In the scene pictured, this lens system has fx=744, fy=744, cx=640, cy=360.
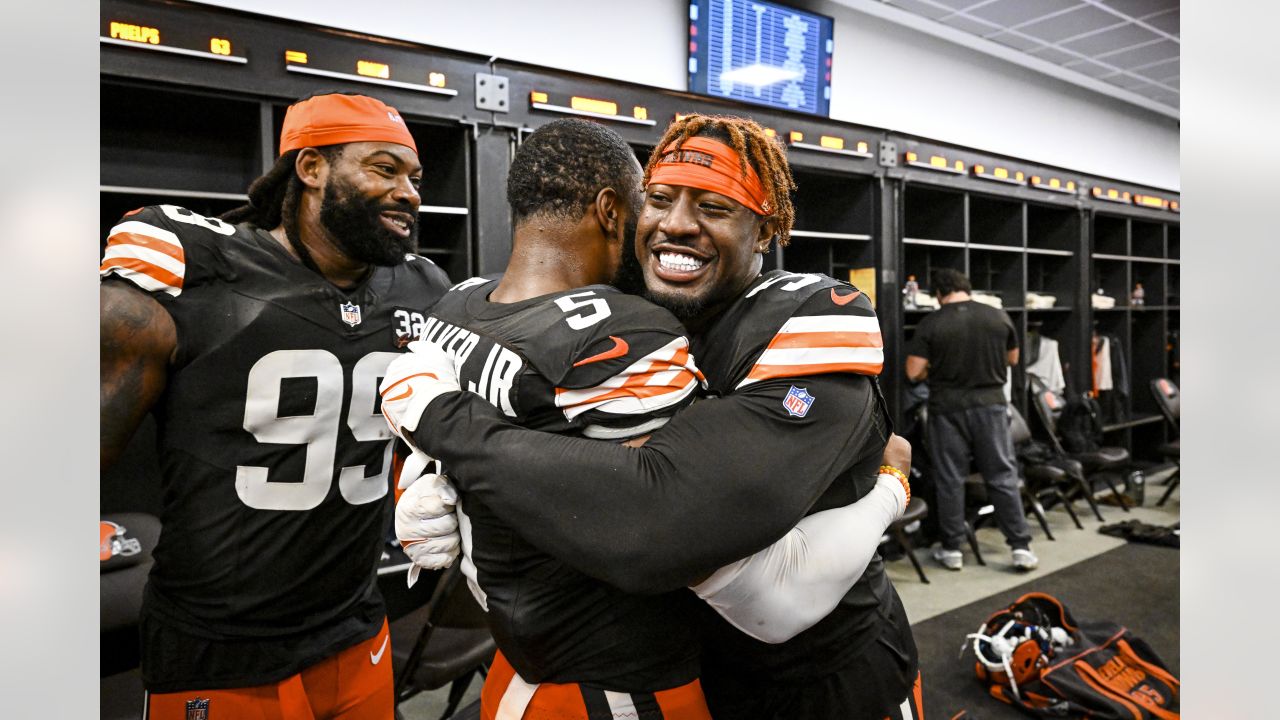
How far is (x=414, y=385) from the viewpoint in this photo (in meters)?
1.06

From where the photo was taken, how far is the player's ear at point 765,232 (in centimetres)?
130

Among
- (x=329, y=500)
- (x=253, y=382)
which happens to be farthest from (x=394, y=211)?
(x=329, y=500)

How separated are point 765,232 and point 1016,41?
5.73 m

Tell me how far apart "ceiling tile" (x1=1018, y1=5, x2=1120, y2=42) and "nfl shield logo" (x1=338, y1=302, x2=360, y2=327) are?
5562 millimetres

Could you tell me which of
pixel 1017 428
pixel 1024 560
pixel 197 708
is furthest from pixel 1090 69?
pixel 197 708

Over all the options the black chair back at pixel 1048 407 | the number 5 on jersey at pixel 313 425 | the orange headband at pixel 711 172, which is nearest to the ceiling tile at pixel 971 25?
the black chair back at pixel 1048 407

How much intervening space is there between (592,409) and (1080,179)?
679 cm

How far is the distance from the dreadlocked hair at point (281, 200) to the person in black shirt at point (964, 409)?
402 cm


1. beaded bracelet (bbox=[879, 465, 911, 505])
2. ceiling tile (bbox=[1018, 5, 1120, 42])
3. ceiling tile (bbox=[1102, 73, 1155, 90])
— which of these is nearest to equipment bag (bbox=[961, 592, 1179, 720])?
beaded bracelet (bbox=[879, 465, 911, 505])

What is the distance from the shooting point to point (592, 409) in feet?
3.28

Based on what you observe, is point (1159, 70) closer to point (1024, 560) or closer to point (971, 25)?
point (971, 25)

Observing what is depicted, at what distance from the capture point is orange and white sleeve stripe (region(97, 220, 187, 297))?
141 cm

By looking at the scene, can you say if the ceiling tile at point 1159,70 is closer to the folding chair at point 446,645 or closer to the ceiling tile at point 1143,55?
the ceiling tile at point 1143,55

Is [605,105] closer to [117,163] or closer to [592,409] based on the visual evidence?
[117,163]
